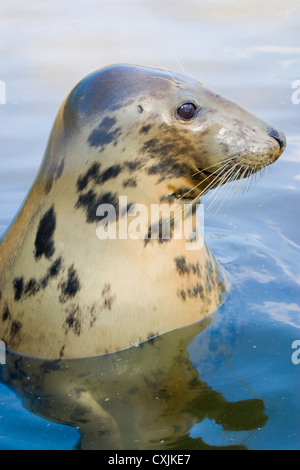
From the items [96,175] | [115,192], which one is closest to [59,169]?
[96,175]

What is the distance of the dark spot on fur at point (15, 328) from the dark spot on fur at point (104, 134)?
→ 2.97 ft

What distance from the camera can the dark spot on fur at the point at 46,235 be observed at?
370cm

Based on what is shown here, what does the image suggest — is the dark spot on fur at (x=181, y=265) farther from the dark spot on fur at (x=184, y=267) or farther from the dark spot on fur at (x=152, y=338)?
the dark spot on fur at (x=152, y=338)

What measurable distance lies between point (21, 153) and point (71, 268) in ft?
11.3

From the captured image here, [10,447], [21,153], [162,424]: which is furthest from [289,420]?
[21,153]

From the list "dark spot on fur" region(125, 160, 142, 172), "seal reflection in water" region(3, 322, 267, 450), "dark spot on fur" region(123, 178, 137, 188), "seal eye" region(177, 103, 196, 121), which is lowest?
"seal reflection in water" region(3, 322, 267, 450)

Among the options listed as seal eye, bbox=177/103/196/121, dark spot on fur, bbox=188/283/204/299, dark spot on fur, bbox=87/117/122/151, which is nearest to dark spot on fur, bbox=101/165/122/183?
dark spot on fur, bbox=87/117/122/151

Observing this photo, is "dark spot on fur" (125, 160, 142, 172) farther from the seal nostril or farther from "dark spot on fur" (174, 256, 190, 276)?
the seal nostril

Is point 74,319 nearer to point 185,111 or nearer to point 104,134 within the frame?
point 104,134

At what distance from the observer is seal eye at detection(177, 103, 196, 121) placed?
3.63 meters

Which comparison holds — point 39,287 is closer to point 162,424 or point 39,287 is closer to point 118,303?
point 118,303

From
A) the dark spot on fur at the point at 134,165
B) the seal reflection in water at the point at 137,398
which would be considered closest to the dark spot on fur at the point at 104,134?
the dark spot on fur at the point at 134,165

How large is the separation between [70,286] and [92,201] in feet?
1.31

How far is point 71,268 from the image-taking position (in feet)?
12.0
